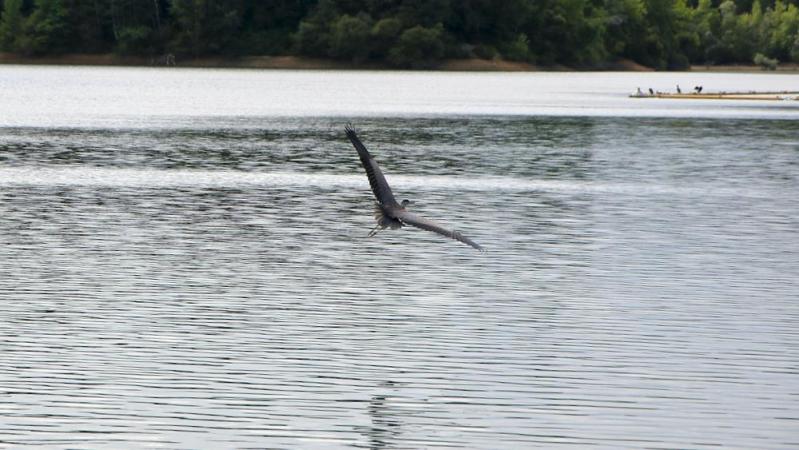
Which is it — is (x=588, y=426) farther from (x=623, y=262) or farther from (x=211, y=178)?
(x=211, y=178)

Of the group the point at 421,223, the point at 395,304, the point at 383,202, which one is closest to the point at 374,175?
the point at 383,202

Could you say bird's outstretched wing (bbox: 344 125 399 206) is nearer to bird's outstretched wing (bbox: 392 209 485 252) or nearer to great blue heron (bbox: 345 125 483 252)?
great blue heron (bbox: 345 125 483 252)

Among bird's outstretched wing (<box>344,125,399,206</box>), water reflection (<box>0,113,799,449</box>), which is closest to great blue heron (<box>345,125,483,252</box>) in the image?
bird's outstretched wing (<box>344,125,399,206</box>)

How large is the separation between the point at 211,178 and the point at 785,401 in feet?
126

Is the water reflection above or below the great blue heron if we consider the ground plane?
below

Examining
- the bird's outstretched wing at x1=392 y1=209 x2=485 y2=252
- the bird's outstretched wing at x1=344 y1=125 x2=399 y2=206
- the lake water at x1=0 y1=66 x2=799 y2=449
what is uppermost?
the bird's outstretched wing at x1=344 y1=125 x2=399 y2=206

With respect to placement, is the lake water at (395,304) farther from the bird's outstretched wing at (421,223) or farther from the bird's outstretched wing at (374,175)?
the bird's outstretched wing at (374,175)

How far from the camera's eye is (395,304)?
29750 mm

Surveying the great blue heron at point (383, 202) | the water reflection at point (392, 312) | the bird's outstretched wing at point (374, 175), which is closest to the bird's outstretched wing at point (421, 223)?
the great blue heron at point (383, 202)

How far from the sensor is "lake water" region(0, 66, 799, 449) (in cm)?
2080

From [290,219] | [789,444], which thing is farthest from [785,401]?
[290,219]

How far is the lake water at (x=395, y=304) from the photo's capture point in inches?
819

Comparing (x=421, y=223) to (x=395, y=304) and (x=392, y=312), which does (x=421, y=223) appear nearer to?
(x=392, y=312)

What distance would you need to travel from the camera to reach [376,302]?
30.0m
